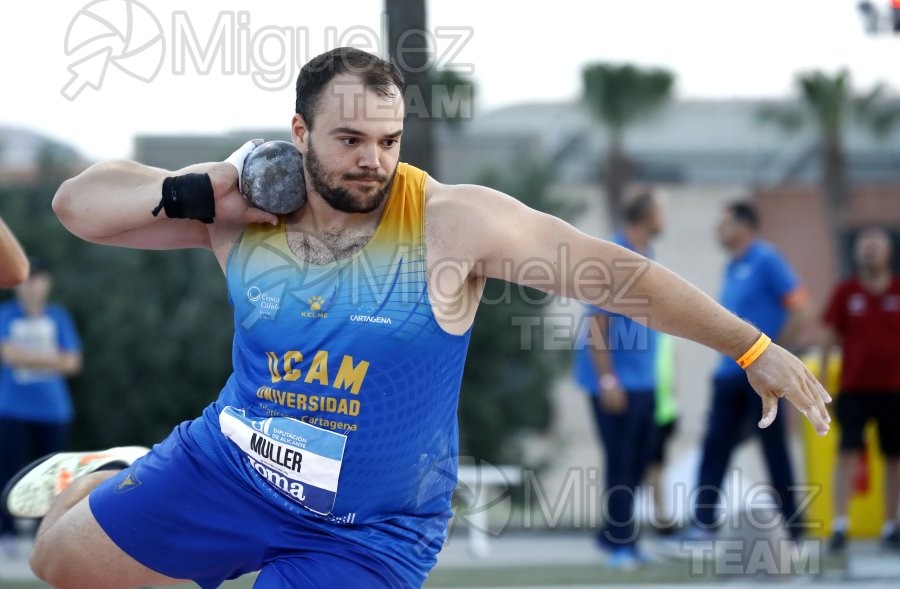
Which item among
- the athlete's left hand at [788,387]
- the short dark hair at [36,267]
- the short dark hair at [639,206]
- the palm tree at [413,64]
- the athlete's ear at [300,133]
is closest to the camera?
the athlete's left hand at [788,387]

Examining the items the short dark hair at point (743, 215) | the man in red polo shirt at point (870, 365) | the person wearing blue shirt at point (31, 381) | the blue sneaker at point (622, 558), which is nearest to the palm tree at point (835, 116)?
the man in red polo shirt at point (870, 365)

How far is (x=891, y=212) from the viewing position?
30.2m

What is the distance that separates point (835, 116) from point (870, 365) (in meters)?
22.9

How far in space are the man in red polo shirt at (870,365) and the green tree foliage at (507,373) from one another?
18.2 ft

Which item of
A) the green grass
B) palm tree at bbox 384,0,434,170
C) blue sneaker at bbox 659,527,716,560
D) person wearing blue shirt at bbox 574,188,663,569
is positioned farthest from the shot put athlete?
palm tree at bbox 384,0,434,170

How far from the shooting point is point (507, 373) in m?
15.3

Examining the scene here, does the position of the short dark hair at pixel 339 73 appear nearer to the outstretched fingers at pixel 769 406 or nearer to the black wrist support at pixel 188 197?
the black wrist support at pixel 188 197

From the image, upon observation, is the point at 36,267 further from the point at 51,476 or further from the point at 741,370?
the point at 741,370

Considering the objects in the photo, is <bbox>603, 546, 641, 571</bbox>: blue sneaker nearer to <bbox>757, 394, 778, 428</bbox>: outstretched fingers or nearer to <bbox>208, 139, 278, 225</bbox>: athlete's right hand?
<bbox>757, 394, 778, 428</bbox>: outstretched fingers

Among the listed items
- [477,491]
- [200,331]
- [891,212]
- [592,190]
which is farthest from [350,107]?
[891,212]

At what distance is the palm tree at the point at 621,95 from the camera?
3092cm

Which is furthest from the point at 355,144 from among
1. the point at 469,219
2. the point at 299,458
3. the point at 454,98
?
the point at 454,98

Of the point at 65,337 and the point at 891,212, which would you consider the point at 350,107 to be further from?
the point at 891,212

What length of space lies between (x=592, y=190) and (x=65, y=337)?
22.1 meters
